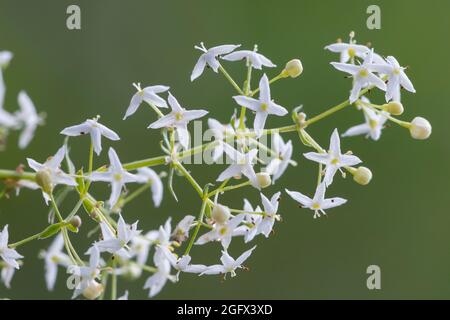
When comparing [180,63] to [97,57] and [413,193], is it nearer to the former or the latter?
[97,57]

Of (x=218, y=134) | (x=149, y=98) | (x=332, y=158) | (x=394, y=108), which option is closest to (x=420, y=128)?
(x=394, y=108)

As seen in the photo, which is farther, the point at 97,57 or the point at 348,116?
the point at 97,57

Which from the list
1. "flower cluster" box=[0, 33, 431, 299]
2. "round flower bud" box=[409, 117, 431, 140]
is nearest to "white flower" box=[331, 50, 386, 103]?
"flower cluster" box=[0, 33, 431, 299]

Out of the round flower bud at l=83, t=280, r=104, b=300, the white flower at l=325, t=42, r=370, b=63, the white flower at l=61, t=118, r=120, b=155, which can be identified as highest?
the white flower at l=325, t=42, r=370, b=63

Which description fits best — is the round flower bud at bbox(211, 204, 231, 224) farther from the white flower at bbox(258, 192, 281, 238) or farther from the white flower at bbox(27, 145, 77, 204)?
the white flower at bbox(27, 145, 77, 204)

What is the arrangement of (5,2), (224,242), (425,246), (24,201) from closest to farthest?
(224,242) → (24,201) → (425,246) → (5,2)

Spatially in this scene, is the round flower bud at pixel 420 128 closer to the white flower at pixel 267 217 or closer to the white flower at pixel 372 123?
the white flower at pixel 372 123

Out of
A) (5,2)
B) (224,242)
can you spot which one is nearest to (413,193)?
(5,2)

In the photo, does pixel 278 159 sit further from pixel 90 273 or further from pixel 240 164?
pixel 90 273
